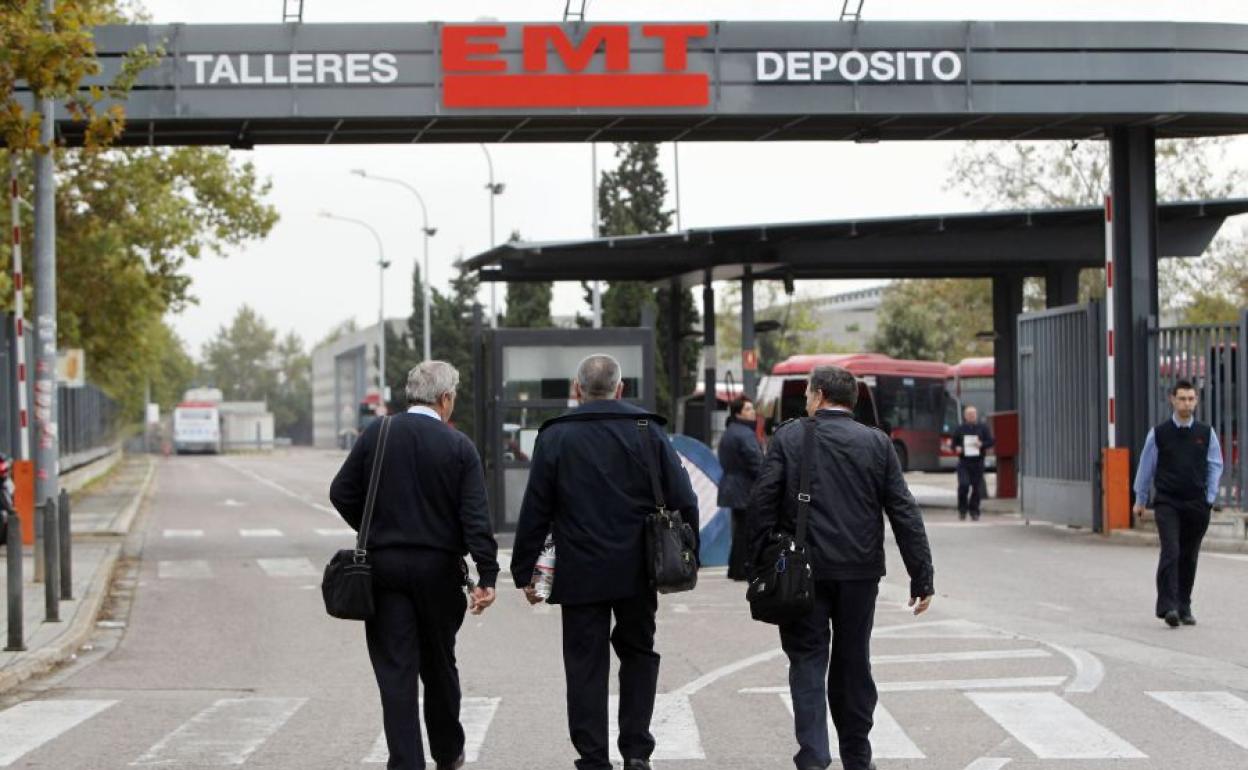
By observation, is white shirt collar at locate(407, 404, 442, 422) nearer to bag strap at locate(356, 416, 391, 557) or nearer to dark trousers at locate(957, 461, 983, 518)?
bag strap at locate(356, 416, 391, 557)

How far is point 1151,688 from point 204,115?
14.9m

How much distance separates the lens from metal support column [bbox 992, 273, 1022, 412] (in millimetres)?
37125

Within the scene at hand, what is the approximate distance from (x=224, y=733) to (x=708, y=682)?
10.1 feet

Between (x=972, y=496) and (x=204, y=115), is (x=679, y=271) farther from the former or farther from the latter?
(x=204, y=115)

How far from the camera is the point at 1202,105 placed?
23.7m

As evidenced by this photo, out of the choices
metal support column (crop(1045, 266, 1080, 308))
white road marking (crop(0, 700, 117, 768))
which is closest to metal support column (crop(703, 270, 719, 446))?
metal support column (crop(1045, 266, 1080, 308))

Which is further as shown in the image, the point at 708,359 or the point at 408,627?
the point at 708,359

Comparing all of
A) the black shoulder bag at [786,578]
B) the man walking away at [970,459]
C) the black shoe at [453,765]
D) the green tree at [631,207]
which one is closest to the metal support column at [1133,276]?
the man walking away at [970,459]

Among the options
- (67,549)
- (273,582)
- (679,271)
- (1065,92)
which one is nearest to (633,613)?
(67,549)

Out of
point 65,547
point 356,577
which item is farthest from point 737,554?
point 356,577

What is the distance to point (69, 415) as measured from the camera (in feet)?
168

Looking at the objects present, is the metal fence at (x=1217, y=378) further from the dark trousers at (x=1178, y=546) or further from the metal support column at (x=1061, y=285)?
the metal support column at (x=1061, y=285)

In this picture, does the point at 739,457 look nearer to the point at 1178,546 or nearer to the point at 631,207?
the point at 1178,546

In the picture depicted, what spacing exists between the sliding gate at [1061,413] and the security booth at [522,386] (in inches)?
250
